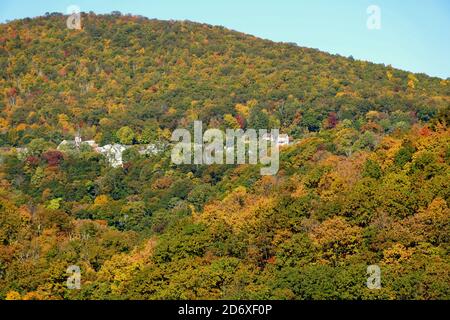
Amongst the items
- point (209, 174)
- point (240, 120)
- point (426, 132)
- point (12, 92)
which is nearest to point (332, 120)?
point (240, 120)

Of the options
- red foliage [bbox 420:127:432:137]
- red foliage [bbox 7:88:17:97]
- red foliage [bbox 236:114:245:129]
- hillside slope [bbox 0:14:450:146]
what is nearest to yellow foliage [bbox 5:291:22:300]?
red foliage [bbox 420:127:432:137]

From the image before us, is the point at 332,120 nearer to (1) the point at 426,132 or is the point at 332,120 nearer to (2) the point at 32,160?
(2) the point at 32,160

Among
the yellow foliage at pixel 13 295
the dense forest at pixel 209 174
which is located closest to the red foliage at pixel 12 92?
the dense forest at pixel 209 174

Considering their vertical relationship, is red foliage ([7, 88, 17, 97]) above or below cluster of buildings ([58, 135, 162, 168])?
above

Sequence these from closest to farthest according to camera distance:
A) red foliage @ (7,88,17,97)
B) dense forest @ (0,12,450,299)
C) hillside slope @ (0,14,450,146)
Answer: dense forest @ (0,12,450,299) → hillside slope @ (0,14,450,146) → red foliage @ (7,88,17,97)

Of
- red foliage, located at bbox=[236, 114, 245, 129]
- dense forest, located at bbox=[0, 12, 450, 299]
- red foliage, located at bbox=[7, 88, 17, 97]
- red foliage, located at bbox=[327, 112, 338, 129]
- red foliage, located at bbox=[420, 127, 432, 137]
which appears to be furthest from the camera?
red foliage, located at bbox=[7, 88, 17, 97]

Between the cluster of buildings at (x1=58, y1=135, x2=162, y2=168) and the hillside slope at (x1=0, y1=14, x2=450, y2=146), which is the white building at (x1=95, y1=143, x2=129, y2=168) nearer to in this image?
the cluster of buildings at (x1=58, y1=135, x2=162, y2=168)

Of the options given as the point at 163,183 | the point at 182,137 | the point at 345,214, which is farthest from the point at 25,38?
the point at 345,214

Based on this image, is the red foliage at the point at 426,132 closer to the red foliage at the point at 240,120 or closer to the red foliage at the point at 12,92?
the red foliage at the point at 240,120
